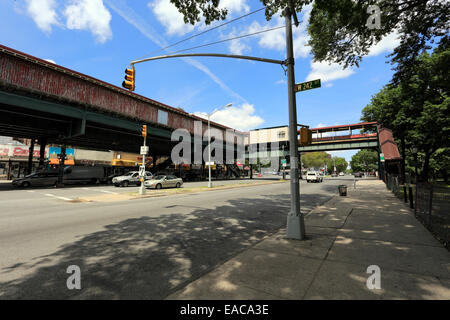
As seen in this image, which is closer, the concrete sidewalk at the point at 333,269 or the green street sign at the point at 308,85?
the concrete sidewalk at the point at 333,269

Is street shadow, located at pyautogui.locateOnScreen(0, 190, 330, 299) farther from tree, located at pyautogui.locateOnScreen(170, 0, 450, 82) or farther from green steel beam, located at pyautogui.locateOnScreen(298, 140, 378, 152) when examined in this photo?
green steel beam, located at pyautogui.locateOnScreen(298, 140, 378, 152)

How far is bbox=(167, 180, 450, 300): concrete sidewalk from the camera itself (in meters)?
3.04

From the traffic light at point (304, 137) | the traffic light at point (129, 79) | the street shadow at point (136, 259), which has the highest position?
the traffic light at point (129, 79)

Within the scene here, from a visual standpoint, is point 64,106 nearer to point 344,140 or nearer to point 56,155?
point 56,155

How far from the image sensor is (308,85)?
589 cm

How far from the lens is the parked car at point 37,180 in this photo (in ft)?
73.3

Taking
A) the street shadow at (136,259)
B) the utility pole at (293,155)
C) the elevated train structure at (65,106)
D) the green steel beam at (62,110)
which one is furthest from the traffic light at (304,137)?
the green steel beam at (62,110)

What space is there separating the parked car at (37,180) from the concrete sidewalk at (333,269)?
27.9 meters

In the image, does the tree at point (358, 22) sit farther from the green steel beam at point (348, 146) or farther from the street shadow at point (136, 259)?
the green steel beam at point (348, 146)

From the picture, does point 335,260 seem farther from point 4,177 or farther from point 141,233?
point 4,177

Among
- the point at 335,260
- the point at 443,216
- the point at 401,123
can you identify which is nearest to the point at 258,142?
the point at 401,123

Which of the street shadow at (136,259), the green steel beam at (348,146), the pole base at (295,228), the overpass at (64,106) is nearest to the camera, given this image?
the street shadow at (136,259)
